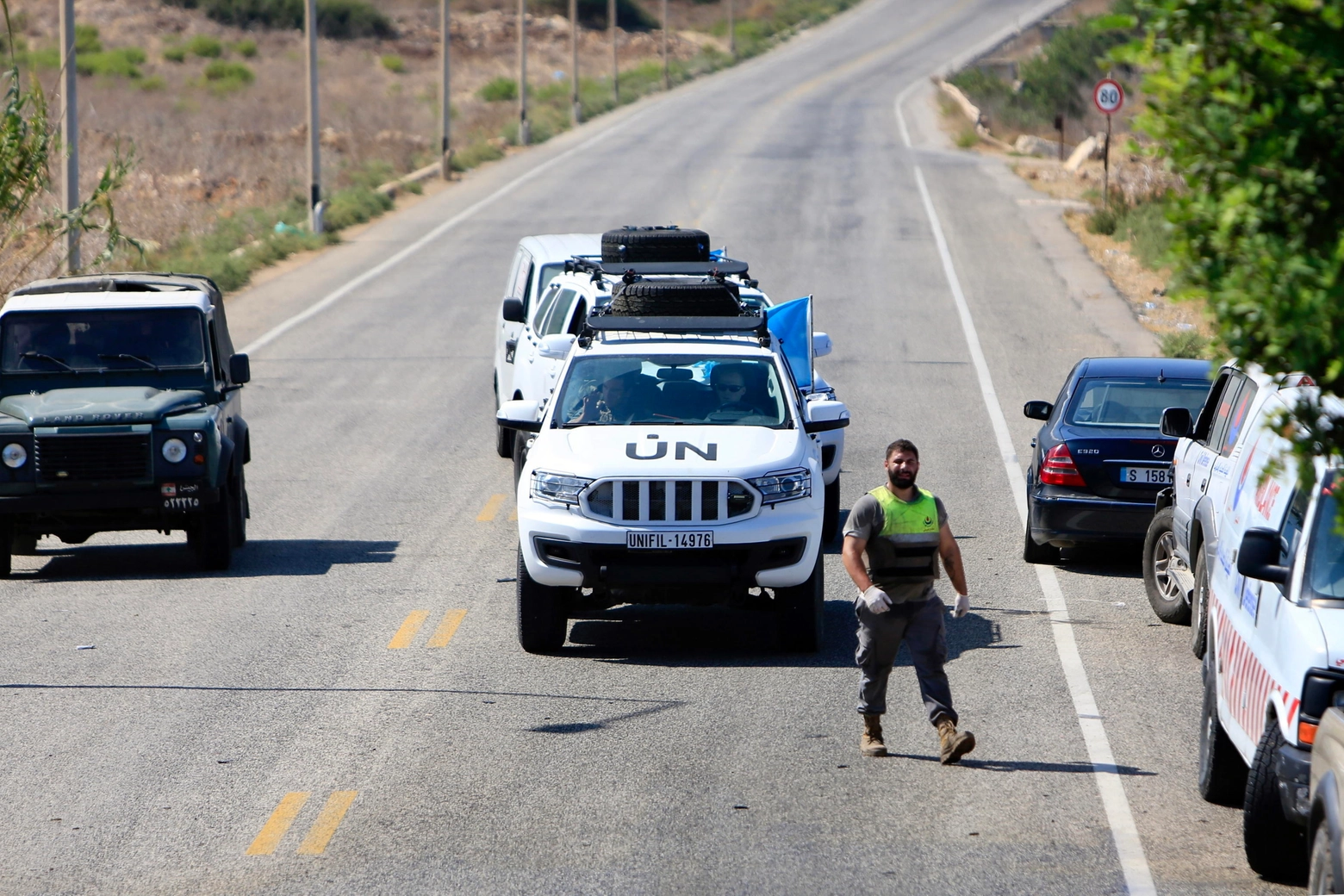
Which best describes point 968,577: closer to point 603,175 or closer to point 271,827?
point 271,827

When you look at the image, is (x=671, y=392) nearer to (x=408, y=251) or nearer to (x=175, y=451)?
(x=175, y=451)

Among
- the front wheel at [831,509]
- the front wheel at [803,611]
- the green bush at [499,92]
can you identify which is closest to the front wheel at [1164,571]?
the front wheel at [803,611]

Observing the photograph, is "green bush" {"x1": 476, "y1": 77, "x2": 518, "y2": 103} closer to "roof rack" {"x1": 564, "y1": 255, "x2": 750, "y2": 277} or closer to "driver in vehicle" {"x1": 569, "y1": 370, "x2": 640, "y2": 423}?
"roof rack" {"x1": 564, "y1": 255, "x2": 750, "y2": 277}

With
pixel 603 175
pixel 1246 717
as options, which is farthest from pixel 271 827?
pixel 603 175

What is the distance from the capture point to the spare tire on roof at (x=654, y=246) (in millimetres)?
16812

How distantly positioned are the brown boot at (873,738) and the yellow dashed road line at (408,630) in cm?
364

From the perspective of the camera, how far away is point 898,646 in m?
8.82

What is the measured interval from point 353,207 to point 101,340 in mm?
26692

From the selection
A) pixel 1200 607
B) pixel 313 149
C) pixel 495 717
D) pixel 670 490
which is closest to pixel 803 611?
pixel 670 490

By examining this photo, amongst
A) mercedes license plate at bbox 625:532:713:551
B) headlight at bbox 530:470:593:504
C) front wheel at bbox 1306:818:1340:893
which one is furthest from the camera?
headlight at bbox 530:470:593:504

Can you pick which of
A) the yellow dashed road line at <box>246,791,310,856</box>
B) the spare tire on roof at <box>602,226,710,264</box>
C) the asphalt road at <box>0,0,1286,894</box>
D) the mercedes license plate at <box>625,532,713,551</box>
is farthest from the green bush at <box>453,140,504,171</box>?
the yellow dashed road line at <box>246,791,310,856</box>

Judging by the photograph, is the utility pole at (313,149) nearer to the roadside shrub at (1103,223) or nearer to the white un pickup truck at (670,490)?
the roadside shrub at (1103,223)

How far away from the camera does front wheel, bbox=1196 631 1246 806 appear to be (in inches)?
312

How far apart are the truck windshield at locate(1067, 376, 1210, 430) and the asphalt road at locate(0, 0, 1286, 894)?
1.23 meters
